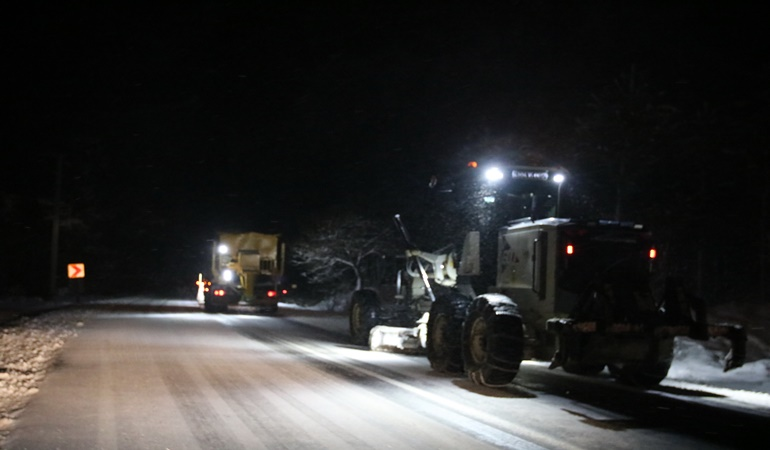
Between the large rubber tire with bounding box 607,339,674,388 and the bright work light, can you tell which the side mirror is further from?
the large rubber tire with bounding box 607,339,674,388

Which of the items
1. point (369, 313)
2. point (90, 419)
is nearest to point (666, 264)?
point (369, 313)

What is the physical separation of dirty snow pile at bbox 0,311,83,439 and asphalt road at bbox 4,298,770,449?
293 mm

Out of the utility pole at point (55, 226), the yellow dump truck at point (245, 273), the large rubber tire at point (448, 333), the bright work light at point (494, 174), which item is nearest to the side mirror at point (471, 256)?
the large rubber tire at point (448, 333)

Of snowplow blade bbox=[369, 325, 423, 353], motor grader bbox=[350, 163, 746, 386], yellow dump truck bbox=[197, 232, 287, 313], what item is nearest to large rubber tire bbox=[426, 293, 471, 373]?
motor grader bbox=[350, 163, 746, 386]

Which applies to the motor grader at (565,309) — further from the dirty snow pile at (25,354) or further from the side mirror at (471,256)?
the dirty snow pile at (25,354)

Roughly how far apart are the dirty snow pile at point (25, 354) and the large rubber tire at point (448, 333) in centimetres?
725

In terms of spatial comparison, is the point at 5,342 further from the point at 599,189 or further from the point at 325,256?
the point at 325,256

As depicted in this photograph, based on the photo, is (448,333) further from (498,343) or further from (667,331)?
(667,331)

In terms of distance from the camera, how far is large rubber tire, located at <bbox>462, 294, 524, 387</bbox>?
534 inches

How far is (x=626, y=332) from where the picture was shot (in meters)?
13.0

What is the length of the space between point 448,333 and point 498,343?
2.62 meters

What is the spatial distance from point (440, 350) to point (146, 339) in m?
10.0

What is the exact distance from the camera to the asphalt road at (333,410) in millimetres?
9562

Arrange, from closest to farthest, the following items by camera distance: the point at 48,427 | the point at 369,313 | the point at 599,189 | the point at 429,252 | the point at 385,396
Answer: the point at 48,427 → the point at 385,396 → the point at 429,252 → the point at 369,313 → the point at 599,189
